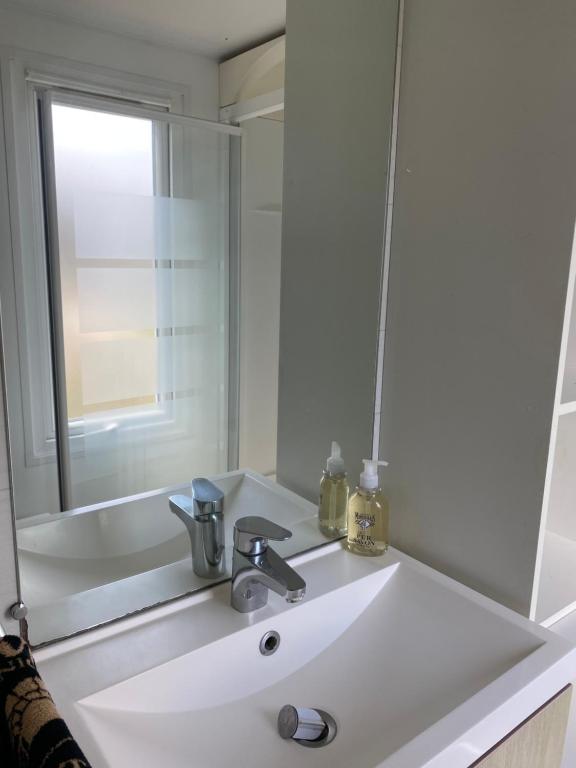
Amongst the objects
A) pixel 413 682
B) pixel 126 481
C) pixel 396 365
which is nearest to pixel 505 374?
pixel 396 365

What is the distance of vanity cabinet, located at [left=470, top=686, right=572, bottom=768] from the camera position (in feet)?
2.67

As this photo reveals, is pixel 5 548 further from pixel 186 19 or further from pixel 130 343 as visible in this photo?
pixel 186 19

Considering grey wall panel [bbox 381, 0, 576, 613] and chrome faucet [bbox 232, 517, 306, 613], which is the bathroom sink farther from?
grey wall panel [bbox 381, 0, 576, 613]

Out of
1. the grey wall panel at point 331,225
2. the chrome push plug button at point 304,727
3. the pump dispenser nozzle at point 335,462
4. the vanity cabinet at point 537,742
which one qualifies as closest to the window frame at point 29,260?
the grey wall panel at point 331,225

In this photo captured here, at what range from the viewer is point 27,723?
52 centimetres

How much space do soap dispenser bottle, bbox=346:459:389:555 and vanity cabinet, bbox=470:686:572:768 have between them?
0.39m

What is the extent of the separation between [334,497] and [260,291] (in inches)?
17.4

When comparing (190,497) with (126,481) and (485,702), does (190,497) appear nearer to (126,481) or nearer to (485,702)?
(126,481)

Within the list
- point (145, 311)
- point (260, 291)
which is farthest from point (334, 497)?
point (145, 311)

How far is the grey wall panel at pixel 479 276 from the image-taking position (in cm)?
93

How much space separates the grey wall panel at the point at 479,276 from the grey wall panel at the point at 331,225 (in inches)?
2.0

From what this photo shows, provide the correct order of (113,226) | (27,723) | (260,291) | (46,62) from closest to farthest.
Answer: (27,723) < (46,62) < (113,226) < (260,291)

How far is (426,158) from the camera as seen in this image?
1.10 metres

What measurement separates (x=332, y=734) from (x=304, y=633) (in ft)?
0.53
